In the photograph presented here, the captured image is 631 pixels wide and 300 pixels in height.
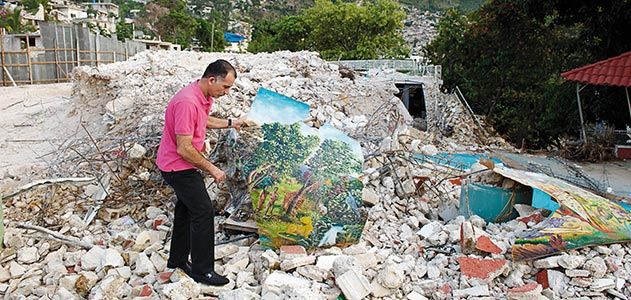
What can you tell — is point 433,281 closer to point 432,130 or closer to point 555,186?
point 555,186

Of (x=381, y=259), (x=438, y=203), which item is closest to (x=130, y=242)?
(x=381, y=259)

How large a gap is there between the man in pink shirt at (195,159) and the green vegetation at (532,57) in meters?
8.48

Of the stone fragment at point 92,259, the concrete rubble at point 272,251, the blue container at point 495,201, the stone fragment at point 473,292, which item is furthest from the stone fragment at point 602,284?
the stone fragment at point 92,259

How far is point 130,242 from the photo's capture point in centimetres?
408

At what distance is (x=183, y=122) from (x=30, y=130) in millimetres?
7712

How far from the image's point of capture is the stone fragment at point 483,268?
139 inches

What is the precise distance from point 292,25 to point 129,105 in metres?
22.7

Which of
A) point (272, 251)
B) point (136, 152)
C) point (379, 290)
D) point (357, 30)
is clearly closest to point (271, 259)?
point (272, 251)

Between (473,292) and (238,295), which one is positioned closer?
(238,295)

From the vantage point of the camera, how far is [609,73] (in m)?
8.30

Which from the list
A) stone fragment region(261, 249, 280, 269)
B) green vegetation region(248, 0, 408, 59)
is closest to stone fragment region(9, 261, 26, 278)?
stone fragment region(261, 249, 280, 269)

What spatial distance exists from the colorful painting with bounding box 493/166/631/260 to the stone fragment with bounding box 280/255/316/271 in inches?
52.2

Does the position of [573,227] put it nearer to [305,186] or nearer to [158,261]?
[305,186]

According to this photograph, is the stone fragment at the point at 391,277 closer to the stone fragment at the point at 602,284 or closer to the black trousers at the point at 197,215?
the black trousers at the point at 197,215
